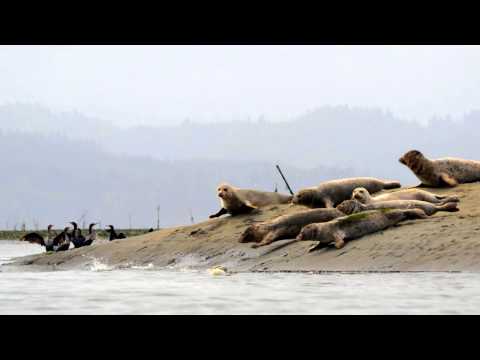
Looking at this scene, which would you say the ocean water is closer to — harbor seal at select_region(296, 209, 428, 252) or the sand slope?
the sand slope

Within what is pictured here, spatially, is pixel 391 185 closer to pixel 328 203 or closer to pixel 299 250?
pixel 328 203

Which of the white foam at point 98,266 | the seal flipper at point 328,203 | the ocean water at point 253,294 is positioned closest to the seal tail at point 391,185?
the seal flipper at point 328,203

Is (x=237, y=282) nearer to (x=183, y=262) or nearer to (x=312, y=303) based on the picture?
(x=312, y=303)

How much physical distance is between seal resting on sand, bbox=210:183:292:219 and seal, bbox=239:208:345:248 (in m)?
3.84

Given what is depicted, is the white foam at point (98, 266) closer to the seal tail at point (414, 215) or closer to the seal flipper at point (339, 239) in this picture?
the seal flipper at point (339, 239)

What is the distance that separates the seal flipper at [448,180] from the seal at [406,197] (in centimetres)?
193

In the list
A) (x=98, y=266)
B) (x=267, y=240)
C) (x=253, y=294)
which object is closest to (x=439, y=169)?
(x=267, y=240)

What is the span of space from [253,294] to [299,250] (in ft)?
19.9

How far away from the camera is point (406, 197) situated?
20.7 metres

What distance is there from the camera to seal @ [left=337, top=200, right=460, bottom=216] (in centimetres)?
1967

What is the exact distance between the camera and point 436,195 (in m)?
21.2
